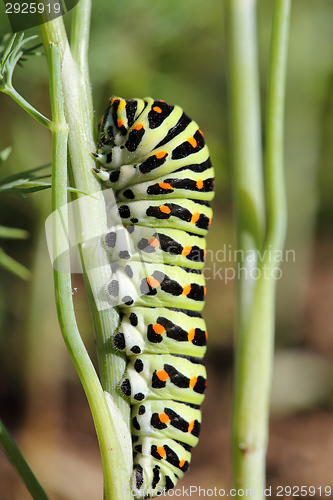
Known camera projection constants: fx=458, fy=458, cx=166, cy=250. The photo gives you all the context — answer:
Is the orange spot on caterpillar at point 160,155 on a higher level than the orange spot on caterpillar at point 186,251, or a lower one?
higher

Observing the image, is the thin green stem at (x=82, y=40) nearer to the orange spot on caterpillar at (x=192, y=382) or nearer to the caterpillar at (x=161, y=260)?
the caterpillar at (x=161, y=260)

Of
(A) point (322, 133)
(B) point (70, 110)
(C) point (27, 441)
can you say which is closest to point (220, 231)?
(A) point (322, 133)

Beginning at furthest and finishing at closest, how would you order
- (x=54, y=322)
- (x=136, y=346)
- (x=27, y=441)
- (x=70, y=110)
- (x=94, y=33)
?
(x=27, y=441), (x=54, y=322), (x=94, y=33), (x=136, y=346), (x=70, y=110)

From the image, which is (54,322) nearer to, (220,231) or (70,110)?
(220,231)

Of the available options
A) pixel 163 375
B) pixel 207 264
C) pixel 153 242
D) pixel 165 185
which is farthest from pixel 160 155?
pixel 207 264

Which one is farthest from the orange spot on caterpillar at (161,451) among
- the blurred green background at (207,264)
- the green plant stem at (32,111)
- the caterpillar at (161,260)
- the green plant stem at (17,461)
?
the blurred green background at (207,264)

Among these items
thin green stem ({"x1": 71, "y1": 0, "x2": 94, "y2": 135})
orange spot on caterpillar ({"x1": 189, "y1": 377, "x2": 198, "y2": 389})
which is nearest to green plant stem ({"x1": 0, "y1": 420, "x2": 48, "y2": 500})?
orange spot on caterpillar ({"x1": 189, "y1": 377, "x2": 198, "y2": 389})

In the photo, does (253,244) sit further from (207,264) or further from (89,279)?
(207,264)
